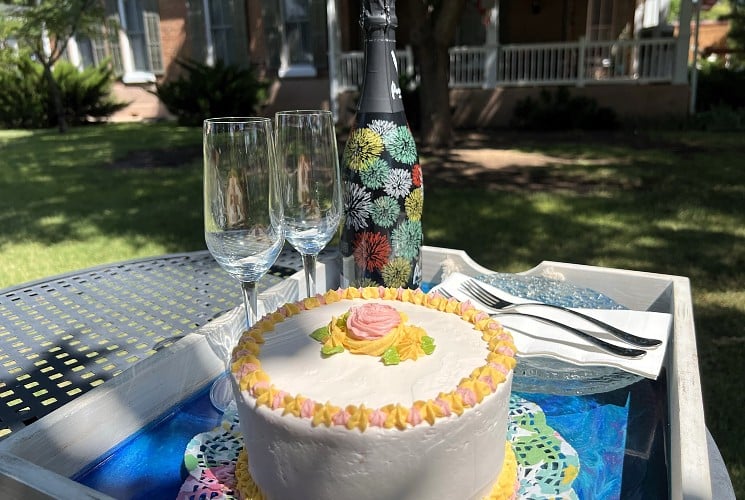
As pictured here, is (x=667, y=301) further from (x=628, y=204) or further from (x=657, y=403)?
(x=628, y=204)

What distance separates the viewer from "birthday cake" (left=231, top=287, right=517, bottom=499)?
2.75ft

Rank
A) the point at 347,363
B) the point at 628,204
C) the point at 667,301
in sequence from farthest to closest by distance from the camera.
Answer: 1. the point at 628,204
2. the point at 667,301
3. the point at 347,363

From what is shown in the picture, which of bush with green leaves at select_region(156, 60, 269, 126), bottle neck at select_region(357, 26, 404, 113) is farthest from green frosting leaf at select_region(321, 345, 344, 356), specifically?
bush with green leaves at select_region(156, 60, 269, 126)

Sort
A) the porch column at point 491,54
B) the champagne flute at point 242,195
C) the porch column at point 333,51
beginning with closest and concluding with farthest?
the champagne flute at point 242,195, the porch column at point 491,54, the porch column at point 333,51

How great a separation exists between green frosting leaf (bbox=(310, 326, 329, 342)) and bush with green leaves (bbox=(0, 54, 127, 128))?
14504 mm

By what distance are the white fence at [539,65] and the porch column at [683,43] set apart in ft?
0.45

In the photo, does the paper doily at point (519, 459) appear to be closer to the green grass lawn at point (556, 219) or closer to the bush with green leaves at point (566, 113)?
the green grass lawn at point (556, 219)

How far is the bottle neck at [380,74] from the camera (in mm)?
1445

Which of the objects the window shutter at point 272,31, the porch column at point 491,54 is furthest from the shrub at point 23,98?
the porch column at point 491,54

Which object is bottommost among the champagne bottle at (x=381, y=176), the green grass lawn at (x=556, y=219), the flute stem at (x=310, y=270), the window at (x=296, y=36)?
the green grass lawn at (x=556, y=219)

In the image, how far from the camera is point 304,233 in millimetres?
1294

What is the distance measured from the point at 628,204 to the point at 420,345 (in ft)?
16.5

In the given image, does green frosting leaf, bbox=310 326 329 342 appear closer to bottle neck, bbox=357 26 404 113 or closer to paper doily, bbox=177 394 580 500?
paper doily, bbox=177 394 580 500

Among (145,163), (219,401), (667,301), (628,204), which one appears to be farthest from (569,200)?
(145,163)
